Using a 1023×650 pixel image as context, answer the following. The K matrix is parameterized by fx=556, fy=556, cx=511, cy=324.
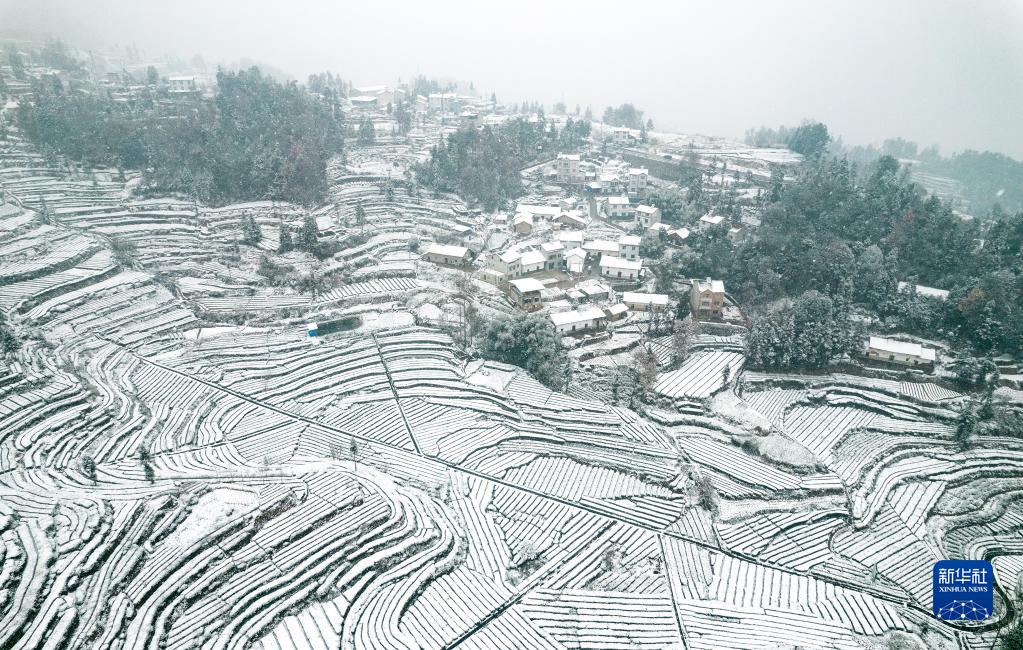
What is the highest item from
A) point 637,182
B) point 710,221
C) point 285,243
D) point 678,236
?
point 637,182

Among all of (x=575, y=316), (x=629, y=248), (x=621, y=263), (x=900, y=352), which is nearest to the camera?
(x=900, y=352)

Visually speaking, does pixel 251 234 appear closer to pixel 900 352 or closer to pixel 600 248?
pixel 600 248

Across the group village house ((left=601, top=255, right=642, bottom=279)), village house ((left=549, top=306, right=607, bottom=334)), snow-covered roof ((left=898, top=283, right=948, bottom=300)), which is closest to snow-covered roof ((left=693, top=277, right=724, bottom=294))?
village house ((left=601, top=255, right=642, bottom=279))

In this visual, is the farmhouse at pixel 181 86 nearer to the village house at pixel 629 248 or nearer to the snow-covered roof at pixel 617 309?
the village house at pixel 629 248

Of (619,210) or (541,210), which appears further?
(619,210)

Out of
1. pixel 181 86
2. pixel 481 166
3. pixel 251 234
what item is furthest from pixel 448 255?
pixel 181 86

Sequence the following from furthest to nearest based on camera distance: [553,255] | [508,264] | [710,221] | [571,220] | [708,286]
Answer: [571,220], [710,221], [553,255], [508,264], [708,286]
